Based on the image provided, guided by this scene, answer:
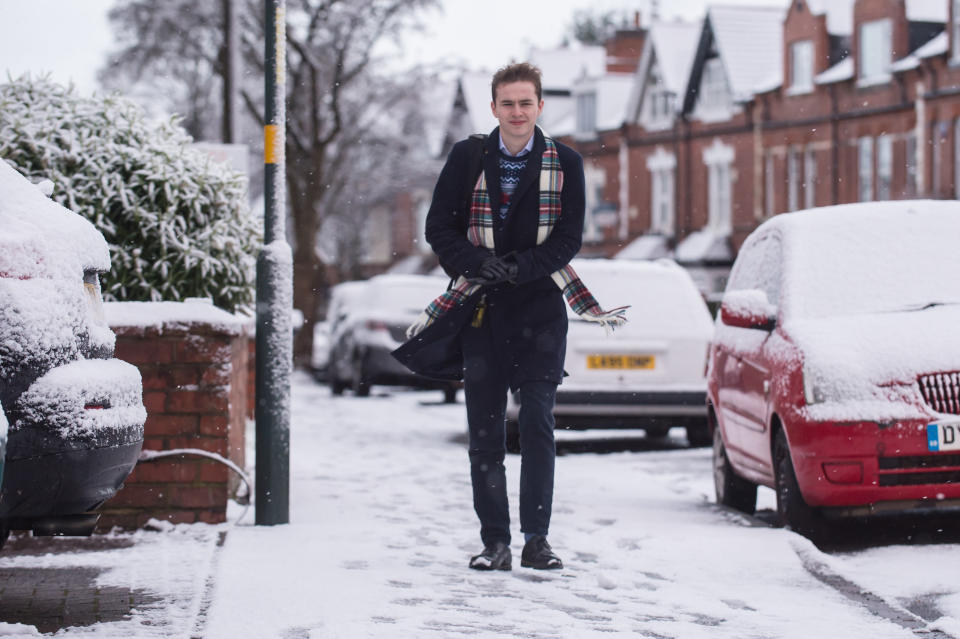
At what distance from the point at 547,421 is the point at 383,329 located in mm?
15067

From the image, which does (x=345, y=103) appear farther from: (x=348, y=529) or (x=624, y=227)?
(x=348, y=529)

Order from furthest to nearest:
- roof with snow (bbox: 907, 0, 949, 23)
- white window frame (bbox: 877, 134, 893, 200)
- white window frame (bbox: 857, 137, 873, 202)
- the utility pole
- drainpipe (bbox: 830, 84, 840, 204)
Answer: drainpipe (bbox: 830, 84, 840, 204) < white window frame (bbox: 857, 137, 873, 202) < roof with snow (bbox: 907, 0, 949, 23) < white window frame (bbox: 877, 134, 893, 200) < the utility pole

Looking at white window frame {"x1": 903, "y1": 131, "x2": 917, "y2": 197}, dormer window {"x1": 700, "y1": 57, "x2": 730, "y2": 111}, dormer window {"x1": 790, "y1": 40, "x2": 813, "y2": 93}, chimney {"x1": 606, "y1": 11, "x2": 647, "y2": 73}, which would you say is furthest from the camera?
chimney {"x1": 606, "y1": 11, "x2": 647, "y2": 73}

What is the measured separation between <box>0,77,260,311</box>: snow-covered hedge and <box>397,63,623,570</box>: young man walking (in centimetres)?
227

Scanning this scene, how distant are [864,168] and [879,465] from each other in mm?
33550

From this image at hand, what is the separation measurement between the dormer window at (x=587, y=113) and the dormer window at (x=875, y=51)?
16824 millimetres

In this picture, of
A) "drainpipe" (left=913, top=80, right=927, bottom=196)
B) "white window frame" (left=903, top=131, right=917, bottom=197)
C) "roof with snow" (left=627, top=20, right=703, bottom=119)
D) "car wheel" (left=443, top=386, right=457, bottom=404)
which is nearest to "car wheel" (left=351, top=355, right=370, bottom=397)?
"car wheel" (left=443, top=386, right=457, bottom=404)

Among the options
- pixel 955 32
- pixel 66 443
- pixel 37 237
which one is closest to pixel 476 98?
pixel 955 32

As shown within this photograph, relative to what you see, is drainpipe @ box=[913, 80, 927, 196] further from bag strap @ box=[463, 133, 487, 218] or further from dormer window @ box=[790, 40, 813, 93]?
bag strap @ box=[463, 133, 487, 218]

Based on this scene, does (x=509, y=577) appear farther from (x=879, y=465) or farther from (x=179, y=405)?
(x=179, y=405)

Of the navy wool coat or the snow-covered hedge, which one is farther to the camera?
the snow-covered hedge

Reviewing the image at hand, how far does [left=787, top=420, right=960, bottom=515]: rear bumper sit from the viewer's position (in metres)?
6.70

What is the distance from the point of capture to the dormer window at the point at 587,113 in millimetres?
55531

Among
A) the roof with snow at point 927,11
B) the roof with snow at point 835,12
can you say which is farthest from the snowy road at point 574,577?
the roof with snow at point 835,12
